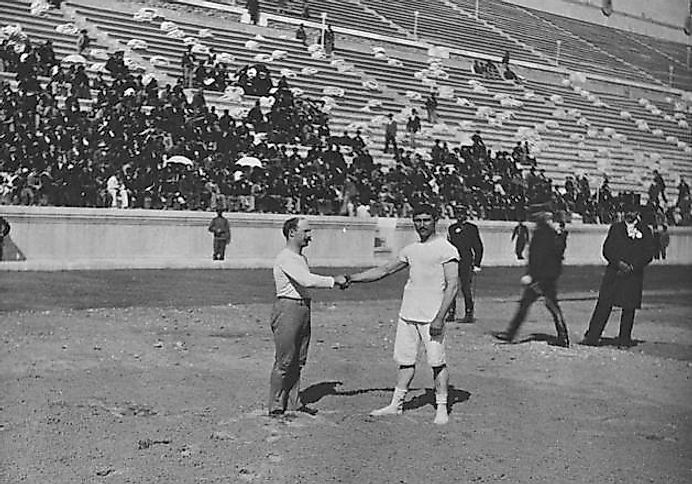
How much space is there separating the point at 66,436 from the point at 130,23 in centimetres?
1833

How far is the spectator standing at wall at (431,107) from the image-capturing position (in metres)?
19.7

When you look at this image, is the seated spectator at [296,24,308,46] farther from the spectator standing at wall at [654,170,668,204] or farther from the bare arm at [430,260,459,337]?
the bare arm at [430,260,459,337]

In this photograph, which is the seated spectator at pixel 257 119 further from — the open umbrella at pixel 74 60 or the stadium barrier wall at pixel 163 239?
the open umbrella at pixel 74 60

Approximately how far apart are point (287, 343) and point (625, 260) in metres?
4.58

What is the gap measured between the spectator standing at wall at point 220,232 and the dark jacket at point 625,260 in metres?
7.72

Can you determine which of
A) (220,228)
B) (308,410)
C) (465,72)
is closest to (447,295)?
(308,410)

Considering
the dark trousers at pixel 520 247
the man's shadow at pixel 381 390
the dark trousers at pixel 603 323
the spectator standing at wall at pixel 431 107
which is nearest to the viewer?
the man's shadow at pixel 381 390

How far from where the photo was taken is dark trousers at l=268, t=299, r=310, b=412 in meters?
5.86

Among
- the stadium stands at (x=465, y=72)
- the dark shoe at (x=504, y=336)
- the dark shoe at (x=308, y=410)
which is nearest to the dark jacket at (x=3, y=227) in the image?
the stadium stands at (x=465, y=72)

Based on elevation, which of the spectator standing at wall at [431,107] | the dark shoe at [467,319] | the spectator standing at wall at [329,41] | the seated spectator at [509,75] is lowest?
the dark shoe at [467,319]

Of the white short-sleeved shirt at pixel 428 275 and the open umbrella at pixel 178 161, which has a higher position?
the open umbrella at pixel 178 161

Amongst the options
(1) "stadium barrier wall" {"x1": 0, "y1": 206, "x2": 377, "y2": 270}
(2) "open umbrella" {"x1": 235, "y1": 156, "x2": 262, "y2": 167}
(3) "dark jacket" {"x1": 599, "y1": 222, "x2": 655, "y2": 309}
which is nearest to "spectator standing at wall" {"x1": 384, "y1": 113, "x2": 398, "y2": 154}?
(1) "stadium barrier wall" {"x1": 0, "y1": 206, "x2": 377, "y2": 270}

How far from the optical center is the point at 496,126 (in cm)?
1828

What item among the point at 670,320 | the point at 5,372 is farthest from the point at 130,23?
the point at 5,372
